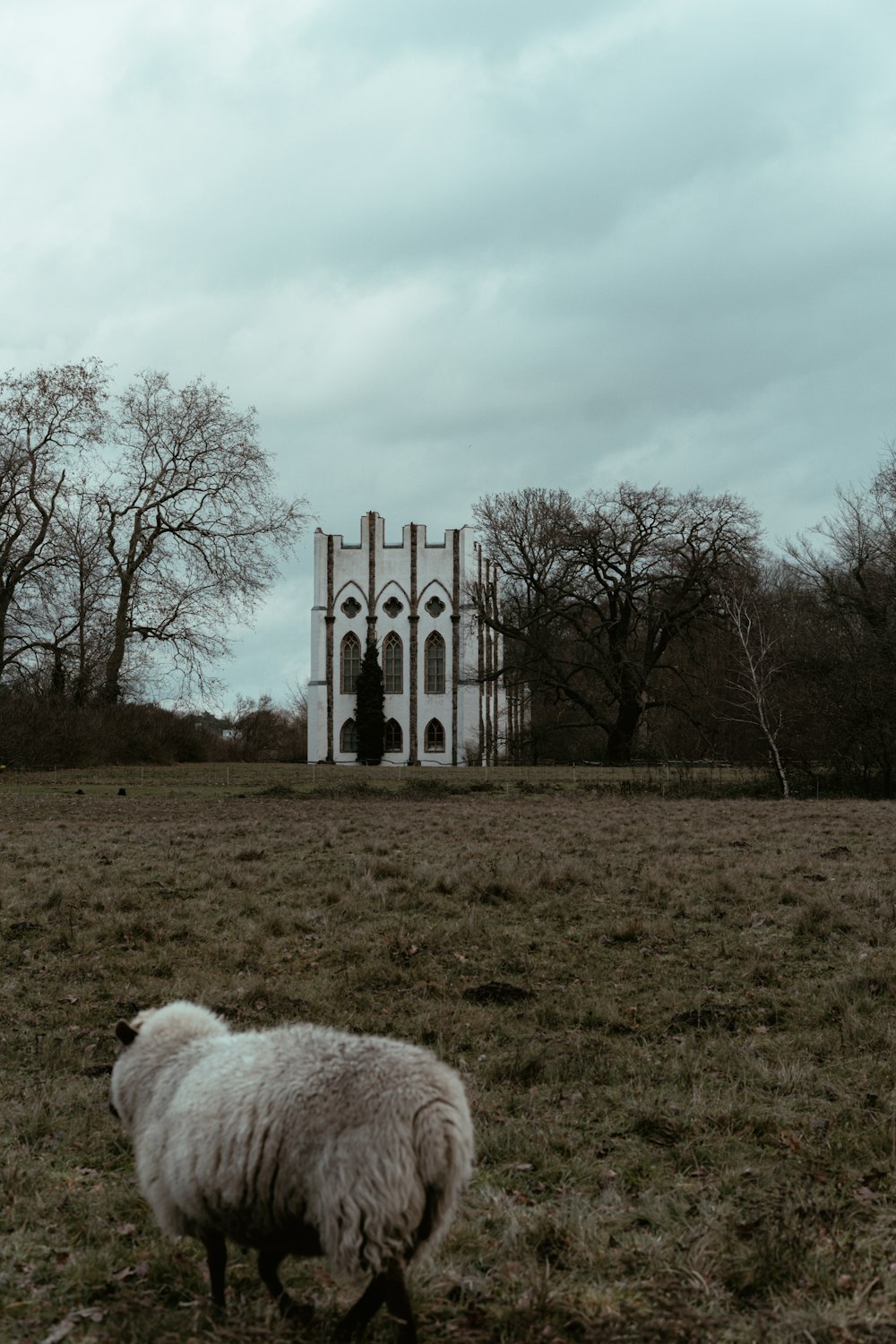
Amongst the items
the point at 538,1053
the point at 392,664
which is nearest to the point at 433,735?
the point at 392,664

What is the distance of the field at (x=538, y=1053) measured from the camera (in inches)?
172

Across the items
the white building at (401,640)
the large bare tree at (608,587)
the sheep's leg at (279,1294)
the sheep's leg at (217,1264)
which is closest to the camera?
the sheep's leg at (279,1294)

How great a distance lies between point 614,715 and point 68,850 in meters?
52.5

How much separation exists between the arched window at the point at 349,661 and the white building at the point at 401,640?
6 centimetres

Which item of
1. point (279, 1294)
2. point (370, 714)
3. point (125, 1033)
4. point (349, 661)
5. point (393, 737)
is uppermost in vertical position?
point (349, 661)

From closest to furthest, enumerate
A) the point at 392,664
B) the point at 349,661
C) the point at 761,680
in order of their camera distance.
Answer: the point at 761,680 < the point at 392,664 < the point at 349,661

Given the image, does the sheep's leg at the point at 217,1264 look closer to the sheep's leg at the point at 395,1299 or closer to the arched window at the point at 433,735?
the sheep's leg at the point at 395,1299

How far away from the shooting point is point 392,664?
2911 inches

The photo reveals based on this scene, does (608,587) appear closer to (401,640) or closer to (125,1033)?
(401,640)

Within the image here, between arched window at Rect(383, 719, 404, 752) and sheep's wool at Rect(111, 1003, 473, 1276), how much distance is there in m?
68.9

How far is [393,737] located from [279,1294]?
228ft

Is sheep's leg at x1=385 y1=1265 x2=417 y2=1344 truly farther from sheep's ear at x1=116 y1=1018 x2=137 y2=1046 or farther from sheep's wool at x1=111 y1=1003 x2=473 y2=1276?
sheep's ear at x1=116 y1=1018 x2=137 y2=1046

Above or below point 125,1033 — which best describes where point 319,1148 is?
below

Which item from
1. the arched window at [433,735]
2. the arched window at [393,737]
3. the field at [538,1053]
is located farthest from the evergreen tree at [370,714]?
the field at [538,1053]
